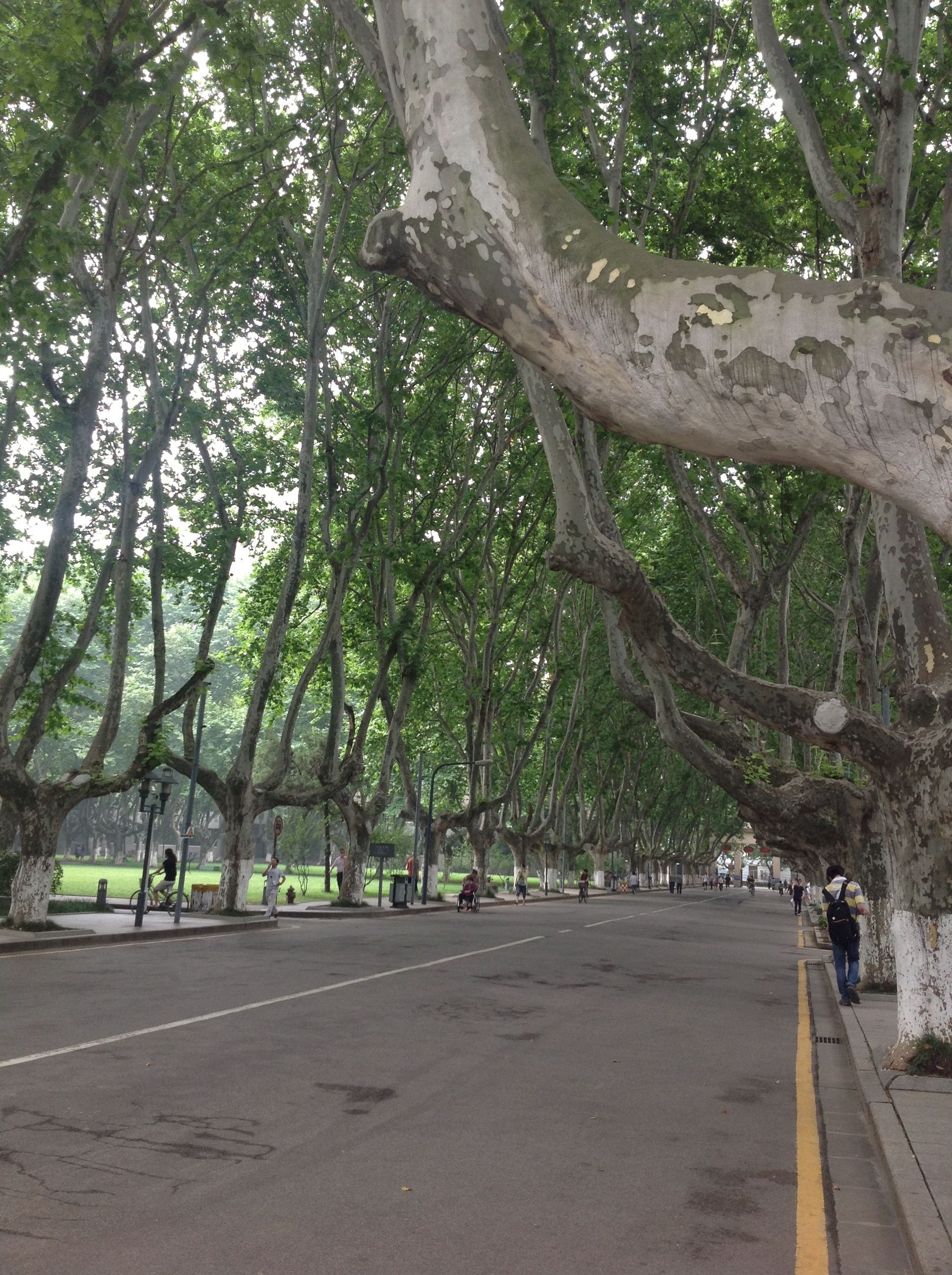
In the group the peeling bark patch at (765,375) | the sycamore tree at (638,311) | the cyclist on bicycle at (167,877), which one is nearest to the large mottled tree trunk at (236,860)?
the cyclist on bicycle at (167,877)

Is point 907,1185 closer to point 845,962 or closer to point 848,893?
point 848,893

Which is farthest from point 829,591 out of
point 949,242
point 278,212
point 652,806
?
point 652,806

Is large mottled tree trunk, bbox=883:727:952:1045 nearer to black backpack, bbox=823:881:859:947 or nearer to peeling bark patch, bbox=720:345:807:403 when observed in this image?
black backpack, bbox=823:881:859:947

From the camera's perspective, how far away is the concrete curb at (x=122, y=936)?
15766 millimetres

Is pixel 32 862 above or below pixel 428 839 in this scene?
below

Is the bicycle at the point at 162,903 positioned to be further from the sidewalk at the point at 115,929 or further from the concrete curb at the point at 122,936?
the concrete curb at the point at 122,936

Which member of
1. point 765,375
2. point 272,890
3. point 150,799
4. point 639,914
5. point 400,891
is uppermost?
point 765,375

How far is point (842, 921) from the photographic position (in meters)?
13.8

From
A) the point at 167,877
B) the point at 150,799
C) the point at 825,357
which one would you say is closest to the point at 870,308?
the point at 825,357

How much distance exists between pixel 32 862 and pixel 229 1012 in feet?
28.3

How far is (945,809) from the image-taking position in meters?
9.24

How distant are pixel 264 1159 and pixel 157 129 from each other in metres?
18.7

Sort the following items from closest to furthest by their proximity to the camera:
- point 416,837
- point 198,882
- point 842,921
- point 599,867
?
point 842,921 < point 416,837 < point 198,882 < point 599,867

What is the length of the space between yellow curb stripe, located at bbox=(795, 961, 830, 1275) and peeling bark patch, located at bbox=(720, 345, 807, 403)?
133 inches
